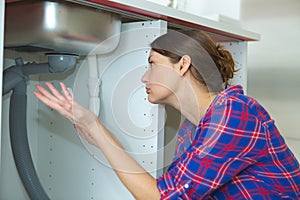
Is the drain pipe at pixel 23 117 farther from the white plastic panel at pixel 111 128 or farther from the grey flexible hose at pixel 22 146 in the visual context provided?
→ the white plastic panel at pixel 111 128

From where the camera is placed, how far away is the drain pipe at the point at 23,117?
1.16 metres

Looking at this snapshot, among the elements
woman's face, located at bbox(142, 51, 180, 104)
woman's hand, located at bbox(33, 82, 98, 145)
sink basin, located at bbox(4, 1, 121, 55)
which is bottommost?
woman's hand, located at bbox(33, 82, 98, 145)

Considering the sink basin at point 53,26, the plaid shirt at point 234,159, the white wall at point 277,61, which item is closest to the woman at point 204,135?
the plaid shirt at point 234,159

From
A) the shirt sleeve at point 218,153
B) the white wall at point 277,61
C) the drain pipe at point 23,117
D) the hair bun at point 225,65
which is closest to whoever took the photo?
the shirt sleeve at point 218,153

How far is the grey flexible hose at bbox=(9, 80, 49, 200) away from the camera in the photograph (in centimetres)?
119

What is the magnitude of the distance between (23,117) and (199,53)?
510mm

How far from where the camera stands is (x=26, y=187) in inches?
49.3

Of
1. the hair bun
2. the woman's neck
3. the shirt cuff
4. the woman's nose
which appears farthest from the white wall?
the shirt cuff

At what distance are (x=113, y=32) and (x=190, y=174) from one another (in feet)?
1.42

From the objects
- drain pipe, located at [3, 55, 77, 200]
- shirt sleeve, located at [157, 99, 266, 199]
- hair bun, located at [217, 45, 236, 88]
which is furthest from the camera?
hair bun, located at [217, 45, 236, 88]

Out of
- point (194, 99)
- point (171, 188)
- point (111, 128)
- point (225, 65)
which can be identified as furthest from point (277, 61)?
point (171, 188)

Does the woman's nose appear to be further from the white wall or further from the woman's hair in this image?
the white wall

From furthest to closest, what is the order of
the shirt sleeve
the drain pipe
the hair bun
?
the hair bun
the drain pipe
the shirt sleeve

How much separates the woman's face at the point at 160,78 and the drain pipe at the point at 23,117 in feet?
0.69
